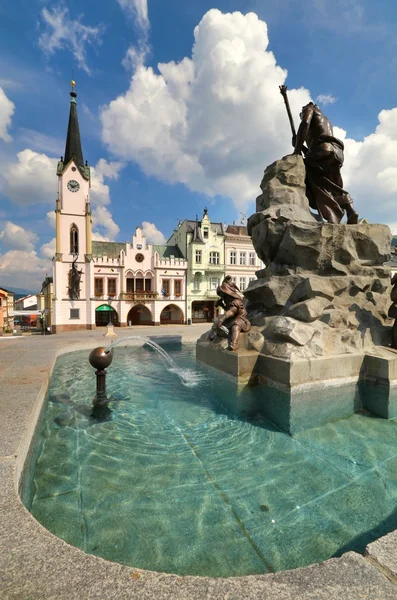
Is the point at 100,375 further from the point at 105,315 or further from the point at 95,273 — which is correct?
the point at 105,315

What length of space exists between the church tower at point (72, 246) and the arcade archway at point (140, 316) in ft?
20.5

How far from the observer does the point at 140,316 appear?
120 feet

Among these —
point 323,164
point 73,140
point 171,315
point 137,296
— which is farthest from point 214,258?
point 323,164

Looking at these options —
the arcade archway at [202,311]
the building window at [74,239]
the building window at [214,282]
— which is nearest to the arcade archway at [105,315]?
the building window at [74,239]

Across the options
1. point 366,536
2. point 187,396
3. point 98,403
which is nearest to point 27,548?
point 366,536

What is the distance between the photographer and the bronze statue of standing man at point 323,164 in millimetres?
8273

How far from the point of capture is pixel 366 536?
2555 mm

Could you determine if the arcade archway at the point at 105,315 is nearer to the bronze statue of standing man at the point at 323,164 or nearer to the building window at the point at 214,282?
the building window at the point at 214,282

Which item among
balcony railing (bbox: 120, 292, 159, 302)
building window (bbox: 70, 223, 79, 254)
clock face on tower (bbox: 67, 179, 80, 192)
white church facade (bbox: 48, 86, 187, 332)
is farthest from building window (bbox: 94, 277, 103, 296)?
clock face on tower (bbox: 67, 179, 80, 192)

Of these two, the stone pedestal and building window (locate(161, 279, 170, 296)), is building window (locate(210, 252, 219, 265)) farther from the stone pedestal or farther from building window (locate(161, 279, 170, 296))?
the stone pedestal

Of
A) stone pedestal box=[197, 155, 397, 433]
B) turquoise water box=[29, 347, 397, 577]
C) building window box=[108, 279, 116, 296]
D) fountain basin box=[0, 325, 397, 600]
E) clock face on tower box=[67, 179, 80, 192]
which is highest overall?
clock face on tower box=[67, 179, 80, 192]

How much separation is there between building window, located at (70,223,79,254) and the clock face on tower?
4.18 m

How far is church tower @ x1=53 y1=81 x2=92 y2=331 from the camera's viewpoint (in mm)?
30203

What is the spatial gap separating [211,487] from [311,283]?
15.0 ft
